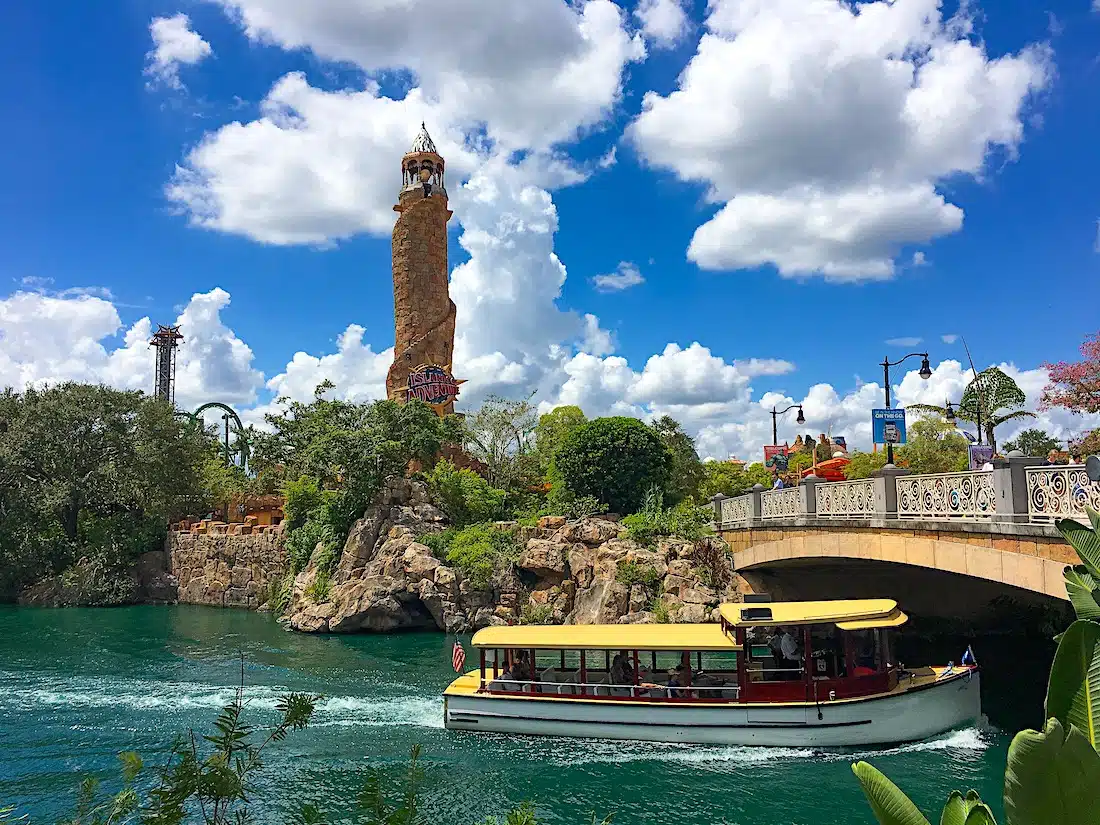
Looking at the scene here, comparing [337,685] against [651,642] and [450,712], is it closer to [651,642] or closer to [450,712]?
[450,712]

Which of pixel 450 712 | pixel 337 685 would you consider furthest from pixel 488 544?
pixel 450 712

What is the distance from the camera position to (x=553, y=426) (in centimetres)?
6197

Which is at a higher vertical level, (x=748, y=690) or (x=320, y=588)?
(x=320, y=588)

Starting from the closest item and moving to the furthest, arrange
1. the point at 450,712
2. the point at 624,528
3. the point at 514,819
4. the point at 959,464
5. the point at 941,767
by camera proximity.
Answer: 1. the point at 514,819
2. the point at 941,767
3. the point at 450,712
4. the point at 624,528
5. the point at 959,464

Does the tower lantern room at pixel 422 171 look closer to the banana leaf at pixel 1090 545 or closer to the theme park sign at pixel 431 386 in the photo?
the theme park sign at pixel 431 386

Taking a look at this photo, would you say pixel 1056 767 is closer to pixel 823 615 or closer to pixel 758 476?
pixel 823 615

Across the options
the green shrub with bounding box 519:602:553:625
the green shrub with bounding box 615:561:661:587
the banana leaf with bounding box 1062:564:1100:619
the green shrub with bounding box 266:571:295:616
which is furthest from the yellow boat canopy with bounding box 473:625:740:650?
the green shrub with bounding box 266:571:295:616

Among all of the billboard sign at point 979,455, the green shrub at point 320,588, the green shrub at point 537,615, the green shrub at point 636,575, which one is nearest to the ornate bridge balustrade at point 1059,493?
the billboard sign at point 979,455

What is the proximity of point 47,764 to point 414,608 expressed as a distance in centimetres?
1941

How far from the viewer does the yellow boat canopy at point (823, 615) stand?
19.0 meters

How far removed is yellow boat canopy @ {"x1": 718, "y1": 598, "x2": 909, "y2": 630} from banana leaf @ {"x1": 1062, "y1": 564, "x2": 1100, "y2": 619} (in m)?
14.8

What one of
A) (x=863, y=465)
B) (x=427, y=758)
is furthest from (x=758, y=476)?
(x=427, y=758)

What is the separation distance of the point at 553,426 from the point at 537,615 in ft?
96.0

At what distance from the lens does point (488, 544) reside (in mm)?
37656
